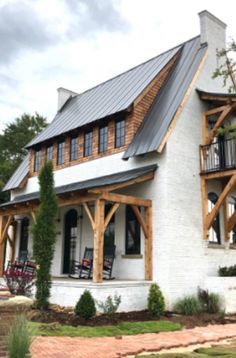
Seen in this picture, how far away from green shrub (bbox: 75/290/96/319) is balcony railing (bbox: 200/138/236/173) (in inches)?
227

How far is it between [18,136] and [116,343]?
3024 centimetres

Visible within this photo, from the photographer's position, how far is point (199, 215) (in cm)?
1306

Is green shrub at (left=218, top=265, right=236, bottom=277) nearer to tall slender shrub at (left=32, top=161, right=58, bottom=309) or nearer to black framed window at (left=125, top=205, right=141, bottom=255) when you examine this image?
black framed window at (left=125, top=205, right=141, bottom=255)

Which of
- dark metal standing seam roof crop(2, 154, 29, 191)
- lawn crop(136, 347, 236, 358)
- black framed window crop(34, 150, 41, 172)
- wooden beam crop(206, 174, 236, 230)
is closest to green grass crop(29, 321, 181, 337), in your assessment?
lawn crop(136, 347, 236, 358)

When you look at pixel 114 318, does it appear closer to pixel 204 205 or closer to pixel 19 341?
pixel 204 205

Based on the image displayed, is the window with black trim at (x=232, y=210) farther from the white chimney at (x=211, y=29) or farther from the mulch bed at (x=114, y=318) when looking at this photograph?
the white chimney at (x=211, y=29)

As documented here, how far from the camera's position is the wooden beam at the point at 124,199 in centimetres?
1109

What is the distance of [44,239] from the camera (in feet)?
36.3

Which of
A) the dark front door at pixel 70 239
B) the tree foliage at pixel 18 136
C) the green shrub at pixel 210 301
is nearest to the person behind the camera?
the green shrub at pixel 210 301

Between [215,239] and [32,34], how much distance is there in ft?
28.3

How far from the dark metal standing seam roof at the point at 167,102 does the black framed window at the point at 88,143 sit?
2568mm

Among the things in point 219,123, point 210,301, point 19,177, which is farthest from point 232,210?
point 19,177

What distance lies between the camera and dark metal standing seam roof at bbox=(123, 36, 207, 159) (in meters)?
12.7

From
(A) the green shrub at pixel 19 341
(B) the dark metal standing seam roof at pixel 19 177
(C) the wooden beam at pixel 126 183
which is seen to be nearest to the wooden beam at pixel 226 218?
(C) the wooden beam at pixel 126 183
